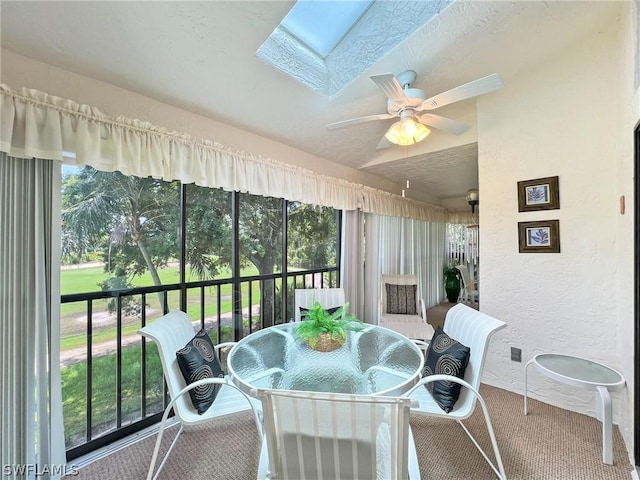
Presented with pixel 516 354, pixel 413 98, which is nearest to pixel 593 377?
pixel 516 354

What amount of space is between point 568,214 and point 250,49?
2.68m

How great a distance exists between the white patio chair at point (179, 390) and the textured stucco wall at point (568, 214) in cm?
229

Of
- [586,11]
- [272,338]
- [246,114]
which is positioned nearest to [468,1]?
[586,11]

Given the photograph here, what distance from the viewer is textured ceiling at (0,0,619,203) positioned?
1.40 metres

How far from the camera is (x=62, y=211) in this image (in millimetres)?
1609

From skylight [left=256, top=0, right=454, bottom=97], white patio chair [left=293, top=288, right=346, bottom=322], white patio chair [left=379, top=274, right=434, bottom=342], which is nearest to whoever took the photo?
skylight [left=256, top=0, right=454, bottom=97]

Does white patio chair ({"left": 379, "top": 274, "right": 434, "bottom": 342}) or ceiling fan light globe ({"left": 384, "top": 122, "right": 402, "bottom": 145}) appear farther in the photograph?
white patio chair ({"left": 379, "top": 274, "right": 434, "bottom": 342})

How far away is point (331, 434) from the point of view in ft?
2.85

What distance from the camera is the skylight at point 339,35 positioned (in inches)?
69.0

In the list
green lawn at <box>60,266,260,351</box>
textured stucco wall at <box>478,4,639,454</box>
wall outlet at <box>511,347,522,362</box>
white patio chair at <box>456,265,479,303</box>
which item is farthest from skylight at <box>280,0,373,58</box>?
white patio chair at <box>456,265,479,303</box>

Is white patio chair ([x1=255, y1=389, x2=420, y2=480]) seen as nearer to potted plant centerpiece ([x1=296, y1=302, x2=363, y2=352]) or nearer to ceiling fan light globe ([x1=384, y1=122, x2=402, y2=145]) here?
potted plant centerpiece ([x1=296, y1=302, x2=363, y2=352])

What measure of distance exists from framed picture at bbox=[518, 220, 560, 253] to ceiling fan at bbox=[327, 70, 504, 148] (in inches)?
41.0

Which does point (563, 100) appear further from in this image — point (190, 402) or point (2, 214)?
point (2, 214)

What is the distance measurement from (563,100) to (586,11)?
0.57m
